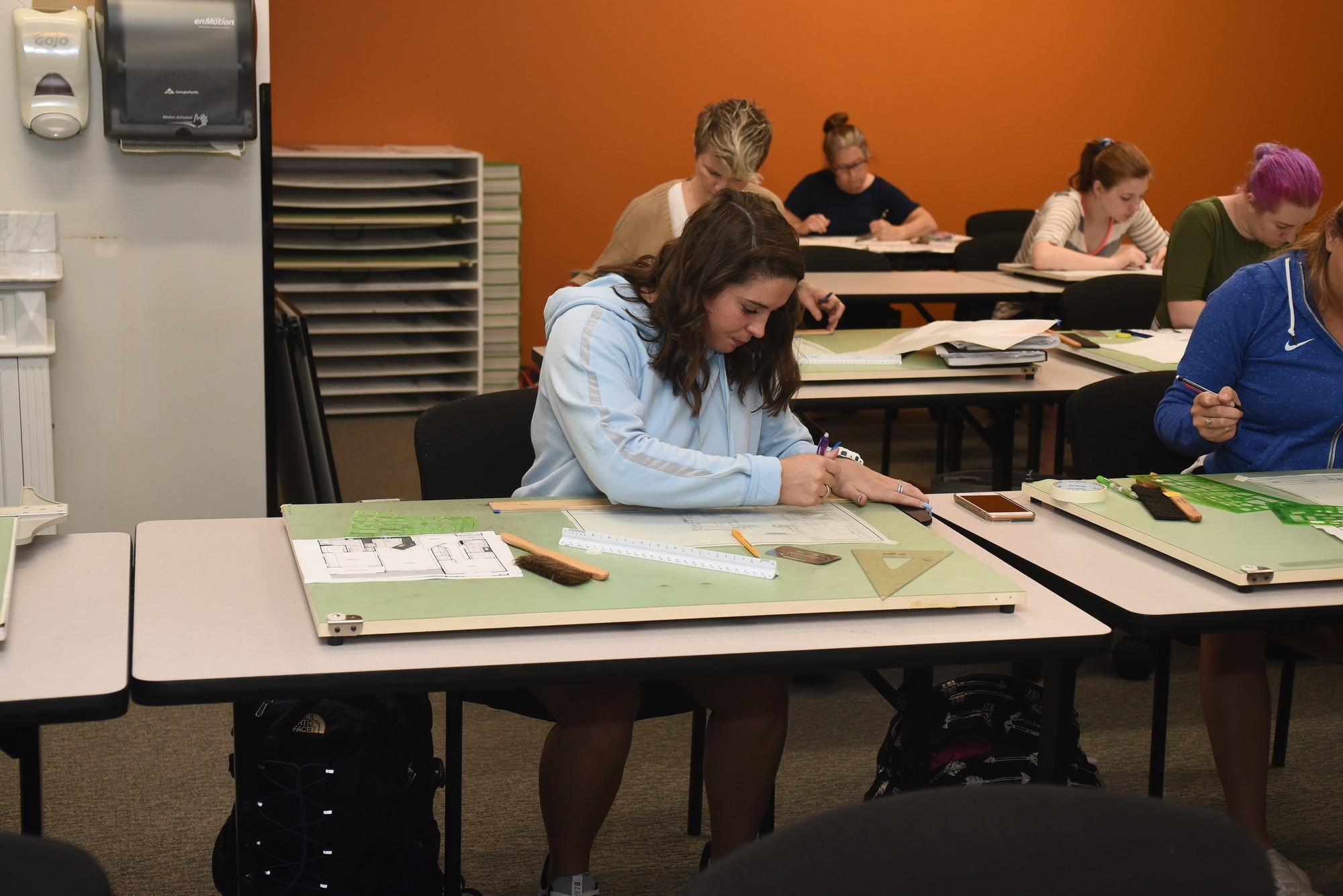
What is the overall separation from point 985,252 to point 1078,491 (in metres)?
3.30

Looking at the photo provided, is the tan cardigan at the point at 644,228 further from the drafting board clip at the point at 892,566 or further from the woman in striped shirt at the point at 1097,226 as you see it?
the drafting board clip at the point at 892,566

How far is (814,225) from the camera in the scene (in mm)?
5582

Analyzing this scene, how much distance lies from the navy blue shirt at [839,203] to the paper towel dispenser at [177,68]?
11.4ft

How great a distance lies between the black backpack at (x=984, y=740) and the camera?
5.85ft

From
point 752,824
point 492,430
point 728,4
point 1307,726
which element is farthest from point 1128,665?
point 728,4

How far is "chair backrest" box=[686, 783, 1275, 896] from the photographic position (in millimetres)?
735

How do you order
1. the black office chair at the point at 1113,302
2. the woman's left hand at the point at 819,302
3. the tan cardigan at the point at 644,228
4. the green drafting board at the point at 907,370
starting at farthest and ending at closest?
the black office chair at the point at 1113,302 → the tan cardigan at the point at 644,228 → the woman's left hand at the point at 819,302 → the green drafting board at the point at 907,370

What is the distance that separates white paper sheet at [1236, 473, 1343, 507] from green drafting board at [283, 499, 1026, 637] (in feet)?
2.07

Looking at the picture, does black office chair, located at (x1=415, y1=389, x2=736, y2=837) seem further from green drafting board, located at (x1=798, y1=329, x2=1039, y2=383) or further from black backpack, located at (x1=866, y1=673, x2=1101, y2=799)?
green drafting board, located at (x1=798, y1=329, x2=1039, y2=383)

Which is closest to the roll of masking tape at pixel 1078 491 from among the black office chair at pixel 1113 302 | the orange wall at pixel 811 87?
the black office chair at pixel 1113 302

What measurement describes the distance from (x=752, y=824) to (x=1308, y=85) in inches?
261

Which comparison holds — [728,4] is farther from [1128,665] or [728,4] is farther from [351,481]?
[1128,665]

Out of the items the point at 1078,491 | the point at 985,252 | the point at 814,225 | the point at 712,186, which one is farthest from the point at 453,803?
the point at 814,225

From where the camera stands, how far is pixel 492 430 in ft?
6.62
